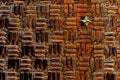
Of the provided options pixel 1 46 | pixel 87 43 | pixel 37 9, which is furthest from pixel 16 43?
pixel 87 43

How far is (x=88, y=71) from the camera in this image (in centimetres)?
427

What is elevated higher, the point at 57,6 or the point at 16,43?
the point at 57,6

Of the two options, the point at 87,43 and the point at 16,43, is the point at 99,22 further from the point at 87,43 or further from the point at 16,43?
the point at 16,43

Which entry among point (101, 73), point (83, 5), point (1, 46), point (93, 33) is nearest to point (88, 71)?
point (101, 73)

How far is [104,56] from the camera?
429cm

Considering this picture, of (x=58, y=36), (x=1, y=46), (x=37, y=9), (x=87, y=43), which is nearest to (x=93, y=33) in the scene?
(x=87, y=43)

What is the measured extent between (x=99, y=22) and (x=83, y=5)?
0.30 m

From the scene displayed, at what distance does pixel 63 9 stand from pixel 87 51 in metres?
0.62

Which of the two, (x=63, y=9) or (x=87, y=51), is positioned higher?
(x=63, y=9)

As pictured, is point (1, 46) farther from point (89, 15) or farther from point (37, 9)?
point (89, 15)

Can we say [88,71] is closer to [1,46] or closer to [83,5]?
[83,5]

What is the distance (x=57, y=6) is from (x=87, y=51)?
2.26 feet

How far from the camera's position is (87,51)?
4.29 meters

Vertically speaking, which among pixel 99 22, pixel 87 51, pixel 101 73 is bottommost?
pixel 101 73
